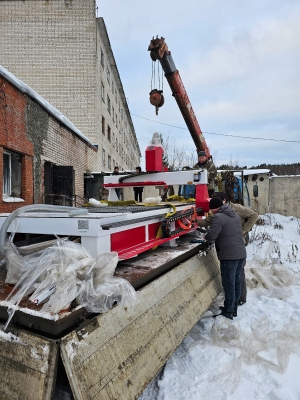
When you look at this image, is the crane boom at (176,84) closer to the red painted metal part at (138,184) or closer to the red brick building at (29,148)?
the red brick building at (29,148)

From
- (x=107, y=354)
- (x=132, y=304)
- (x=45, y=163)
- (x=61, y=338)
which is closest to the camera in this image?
(x=61, y=338)

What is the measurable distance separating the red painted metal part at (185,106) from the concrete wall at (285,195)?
29.0 feet

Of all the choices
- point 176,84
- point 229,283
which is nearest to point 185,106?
point 176,84

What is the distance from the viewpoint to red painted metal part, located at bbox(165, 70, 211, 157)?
759 cm

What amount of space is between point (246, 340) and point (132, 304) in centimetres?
164

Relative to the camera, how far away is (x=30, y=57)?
17.2m

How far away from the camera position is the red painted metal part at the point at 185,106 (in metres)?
7.59

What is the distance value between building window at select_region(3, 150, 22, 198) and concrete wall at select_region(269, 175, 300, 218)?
1291 cm

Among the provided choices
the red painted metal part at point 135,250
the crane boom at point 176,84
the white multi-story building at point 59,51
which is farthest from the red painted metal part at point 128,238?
the white multi-story building at point 59,51

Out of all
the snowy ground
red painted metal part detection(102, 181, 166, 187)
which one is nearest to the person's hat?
red painted metal part detection(102, 181, 166, 187)

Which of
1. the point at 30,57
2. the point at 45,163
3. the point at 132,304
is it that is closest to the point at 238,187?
the point at 45,163

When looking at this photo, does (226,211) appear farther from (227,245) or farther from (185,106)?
(185,106)

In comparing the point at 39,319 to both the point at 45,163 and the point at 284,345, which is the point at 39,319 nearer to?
the point at 284,345

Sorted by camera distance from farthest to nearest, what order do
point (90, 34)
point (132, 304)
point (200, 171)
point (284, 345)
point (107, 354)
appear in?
1. point (90, 34)
2. point (200, 171)
3. point (284, 345)
4. point (132, 304)
5. point (107, 354)
